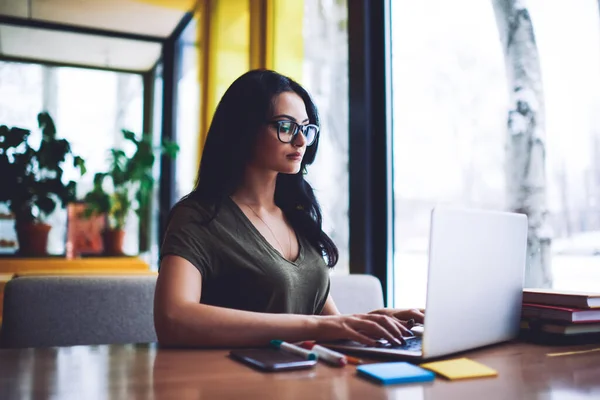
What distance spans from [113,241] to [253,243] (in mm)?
2983

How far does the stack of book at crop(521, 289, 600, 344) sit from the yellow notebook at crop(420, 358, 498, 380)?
0.35m

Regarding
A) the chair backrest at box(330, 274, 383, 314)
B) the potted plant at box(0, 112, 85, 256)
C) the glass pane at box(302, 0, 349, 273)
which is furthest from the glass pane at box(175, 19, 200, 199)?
the chair backrest at box(330, 274, 383, 314)

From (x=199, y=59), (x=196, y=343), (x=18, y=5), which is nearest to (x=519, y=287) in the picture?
(x=196, y=343)

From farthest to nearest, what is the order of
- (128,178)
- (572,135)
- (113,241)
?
(128,178)
(113,241)
(572,135)

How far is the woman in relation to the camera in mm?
1063

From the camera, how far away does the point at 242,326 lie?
1060 millimetres

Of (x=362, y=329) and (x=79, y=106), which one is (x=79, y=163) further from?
(x=362, y=329)

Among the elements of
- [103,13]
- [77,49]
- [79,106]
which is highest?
[103,13]

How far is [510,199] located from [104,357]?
1.37 metres

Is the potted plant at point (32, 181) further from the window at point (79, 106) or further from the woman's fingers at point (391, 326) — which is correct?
the woman's fingers at point (391, 326)

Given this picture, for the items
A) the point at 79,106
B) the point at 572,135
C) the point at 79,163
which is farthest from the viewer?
the point at 79,106

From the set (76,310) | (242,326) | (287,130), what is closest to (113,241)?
(76,310)

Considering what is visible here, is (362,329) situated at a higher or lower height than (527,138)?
lower

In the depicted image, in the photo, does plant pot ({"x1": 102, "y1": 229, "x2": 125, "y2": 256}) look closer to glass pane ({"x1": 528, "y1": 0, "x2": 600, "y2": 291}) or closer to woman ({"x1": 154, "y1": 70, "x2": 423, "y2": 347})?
woman ({"x1": 154, "y1": 70, "x2": 423, "y2": 347})
